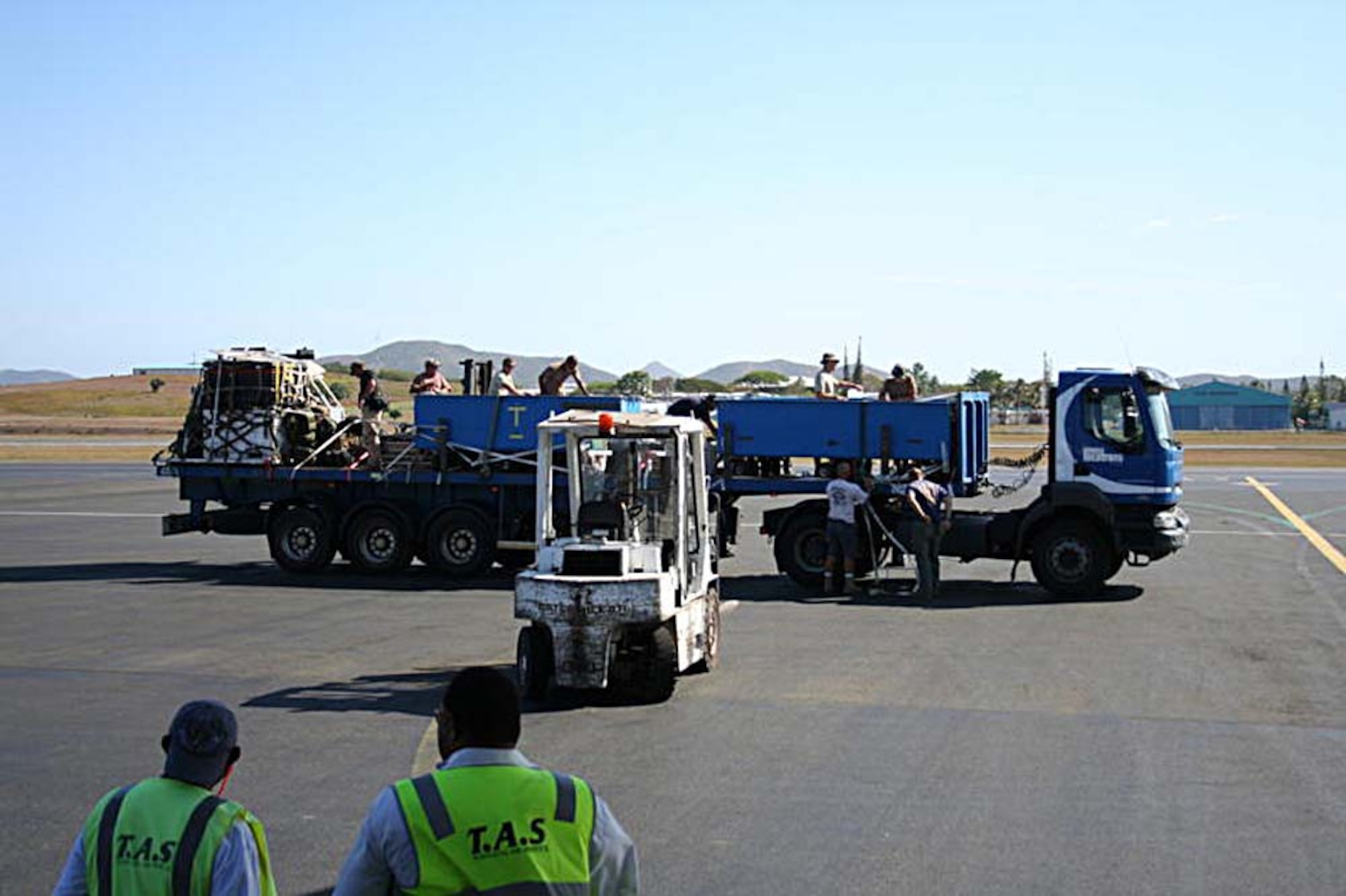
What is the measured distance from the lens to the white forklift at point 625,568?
12.4 meters

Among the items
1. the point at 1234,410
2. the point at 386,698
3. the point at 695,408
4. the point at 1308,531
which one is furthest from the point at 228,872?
the point at 1234,410

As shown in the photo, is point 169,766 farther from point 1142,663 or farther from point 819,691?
point 1142,663

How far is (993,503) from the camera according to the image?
38094mm

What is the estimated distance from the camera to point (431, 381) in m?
24.2

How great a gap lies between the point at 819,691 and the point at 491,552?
9.78 m

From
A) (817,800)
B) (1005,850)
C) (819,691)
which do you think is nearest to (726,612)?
(819,691)

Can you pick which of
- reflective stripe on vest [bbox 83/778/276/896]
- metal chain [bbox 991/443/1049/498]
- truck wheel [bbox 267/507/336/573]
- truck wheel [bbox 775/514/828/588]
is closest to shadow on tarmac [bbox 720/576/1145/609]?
truck wheel [bbox 775/514/828/588]

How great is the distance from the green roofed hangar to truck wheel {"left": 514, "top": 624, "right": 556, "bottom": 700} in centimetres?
14123

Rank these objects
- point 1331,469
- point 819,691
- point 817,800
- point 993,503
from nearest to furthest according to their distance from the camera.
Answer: point 817,800, point 819,691, point 993,503, point 1331,469

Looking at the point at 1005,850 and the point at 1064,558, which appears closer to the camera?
the point at 1005,850

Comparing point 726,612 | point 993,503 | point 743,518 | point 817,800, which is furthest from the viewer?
point 993,503

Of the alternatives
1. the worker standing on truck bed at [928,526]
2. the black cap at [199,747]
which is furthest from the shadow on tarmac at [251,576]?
the black cap at [199,747]

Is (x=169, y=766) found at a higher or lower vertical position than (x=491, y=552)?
higher

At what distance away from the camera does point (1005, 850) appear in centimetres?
832
